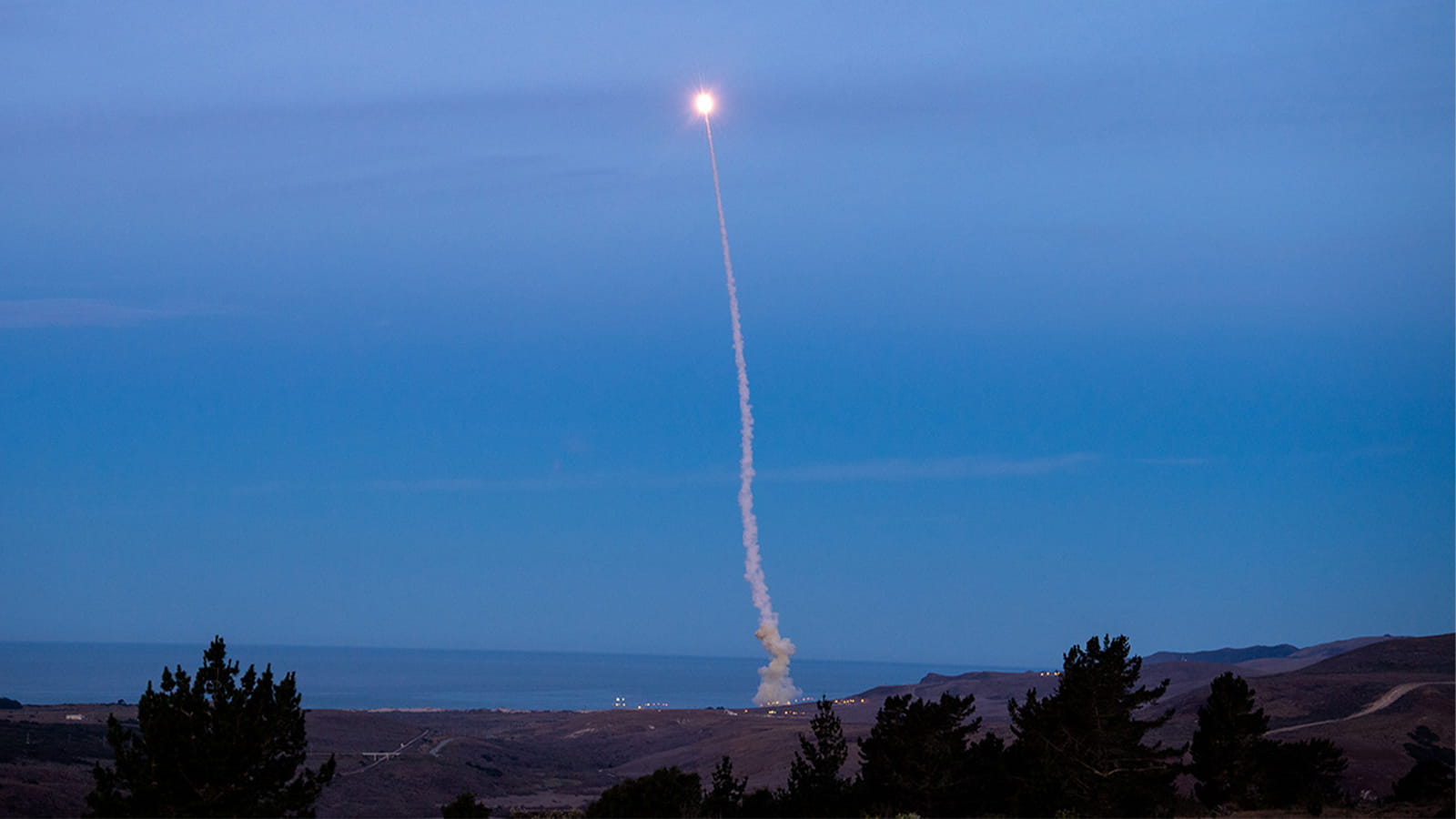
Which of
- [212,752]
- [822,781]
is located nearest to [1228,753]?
[822,781]

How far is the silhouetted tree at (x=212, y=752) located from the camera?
2392 cm

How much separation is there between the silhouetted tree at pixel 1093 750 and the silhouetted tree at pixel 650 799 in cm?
798

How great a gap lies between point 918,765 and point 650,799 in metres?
9.81

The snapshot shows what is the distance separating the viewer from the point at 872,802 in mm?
34219

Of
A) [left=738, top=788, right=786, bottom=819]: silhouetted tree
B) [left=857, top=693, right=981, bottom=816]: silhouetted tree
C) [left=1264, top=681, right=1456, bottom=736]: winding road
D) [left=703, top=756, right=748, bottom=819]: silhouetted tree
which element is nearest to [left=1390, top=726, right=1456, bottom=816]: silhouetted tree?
[left=857, top=693, right=981, bottom=816]: silhouetted tree

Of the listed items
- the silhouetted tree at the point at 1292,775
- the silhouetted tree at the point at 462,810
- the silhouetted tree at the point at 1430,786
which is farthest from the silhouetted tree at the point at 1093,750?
the silhouetted tree at the point at 462,810

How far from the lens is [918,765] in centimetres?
3412

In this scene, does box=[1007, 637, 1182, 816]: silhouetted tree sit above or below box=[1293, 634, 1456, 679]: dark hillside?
below

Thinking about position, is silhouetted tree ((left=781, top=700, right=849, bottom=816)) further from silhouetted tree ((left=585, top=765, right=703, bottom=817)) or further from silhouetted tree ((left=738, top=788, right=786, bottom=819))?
silhouetted tree ((left=585, top=765, right=703, bottom=817))

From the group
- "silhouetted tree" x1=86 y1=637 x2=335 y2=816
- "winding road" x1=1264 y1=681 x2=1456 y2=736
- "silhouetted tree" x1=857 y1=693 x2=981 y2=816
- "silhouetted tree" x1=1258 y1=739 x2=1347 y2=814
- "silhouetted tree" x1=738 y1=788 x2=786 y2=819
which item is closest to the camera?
"silhouetted tree" x1=86 y1=637 x2=335 y2=816

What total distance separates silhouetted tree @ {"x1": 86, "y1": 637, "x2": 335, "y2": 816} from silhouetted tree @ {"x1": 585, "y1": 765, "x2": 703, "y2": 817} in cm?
555

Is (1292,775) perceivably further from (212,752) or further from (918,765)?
(212,752)

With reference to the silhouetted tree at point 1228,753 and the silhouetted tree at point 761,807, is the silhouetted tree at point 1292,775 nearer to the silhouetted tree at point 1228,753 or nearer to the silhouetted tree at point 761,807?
the silhouetted tree at point 1228,753

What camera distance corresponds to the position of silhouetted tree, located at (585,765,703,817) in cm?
2655
